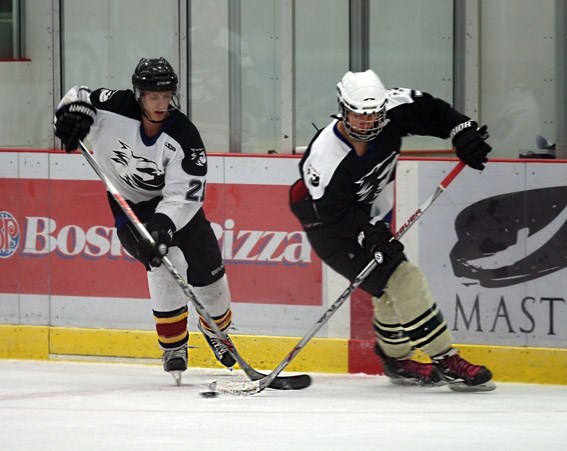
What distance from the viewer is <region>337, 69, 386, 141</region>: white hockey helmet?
4.39 metres

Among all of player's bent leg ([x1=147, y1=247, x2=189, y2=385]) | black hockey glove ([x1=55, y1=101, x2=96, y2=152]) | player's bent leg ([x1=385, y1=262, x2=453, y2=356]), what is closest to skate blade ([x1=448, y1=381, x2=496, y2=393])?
player's bent leg ([x1=385, y1=262, x2=453, y2=356])

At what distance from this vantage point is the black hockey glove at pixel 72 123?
15.2 ft

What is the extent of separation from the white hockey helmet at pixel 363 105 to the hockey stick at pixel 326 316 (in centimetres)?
38

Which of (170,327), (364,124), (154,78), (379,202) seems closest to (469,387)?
(379,202)

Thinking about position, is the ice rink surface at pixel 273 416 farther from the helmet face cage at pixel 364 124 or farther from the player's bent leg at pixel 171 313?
the helmet face cage at pixel 364 124

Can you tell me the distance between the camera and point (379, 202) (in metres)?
4.80

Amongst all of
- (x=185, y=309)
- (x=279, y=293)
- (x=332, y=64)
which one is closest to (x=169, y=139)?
(x=185, y=309)

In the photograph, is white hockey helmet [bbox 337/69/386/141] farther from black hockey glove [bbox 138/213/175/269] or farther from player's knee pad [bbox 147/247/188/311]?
player's knee pad [bbox 147/247/188/311]

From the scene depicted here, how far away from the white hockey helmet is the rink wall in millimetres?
745

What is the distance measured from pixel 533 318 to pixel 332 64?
1536 mm

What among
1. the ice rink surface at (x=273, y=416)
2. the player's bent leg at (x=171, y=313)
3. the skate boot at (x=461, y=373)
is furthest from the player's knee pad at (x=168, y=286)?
the skate boot at (x=461, y=373)

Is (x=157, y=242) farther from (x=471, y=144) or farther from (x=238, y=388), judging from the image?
(x=471, y=144)

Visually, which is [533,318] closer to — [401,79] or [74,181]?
[401,79]

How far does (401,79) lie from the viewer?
5.77 m
